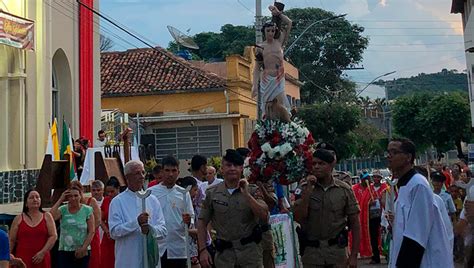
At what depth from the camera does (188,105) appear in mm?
33188

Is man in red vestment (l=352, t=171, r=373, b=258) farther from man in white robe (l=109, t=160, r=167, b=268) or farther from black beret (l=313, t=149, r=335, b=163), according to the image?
man in white robe (l=109, t=160, r=167, b=268)

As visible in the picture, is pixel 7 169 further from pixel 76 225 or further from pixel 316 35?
pixel 316 35

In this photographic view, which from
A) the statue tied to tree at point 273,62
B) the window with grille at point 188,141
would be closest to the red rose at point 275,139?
the statue tied to tree at point 273,62

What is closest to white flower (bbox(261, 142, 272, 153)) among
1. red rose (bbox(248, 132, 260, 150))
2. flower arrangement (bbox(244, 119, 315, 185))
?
flower arrangement (bbox(244, 119, 315, 185))

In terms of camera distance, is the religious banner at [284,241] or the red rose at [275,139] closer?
the religious banner at [284,241]

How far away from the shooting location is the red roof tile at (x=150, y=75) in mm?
33156

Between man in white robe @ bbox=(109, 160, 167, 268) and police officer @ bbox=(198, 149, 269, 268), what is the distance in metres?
0.62

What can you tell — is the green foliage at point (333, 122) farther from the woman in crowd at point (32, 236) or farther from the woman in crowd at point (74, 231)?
the woman in crowd at point (32, 236)

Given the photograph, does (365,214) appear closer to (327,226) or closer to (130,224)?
(327,226)

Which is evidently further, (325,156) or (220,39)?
(220,39)

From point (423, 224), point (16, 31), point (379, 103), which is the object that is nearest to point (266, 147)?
point (423, 224)

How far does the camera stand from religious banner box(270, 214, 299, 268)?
8969 millimetres

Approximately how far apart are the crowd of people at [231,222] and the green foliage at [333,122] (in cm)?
3348

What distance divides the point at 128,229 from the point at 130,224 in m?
0.06
